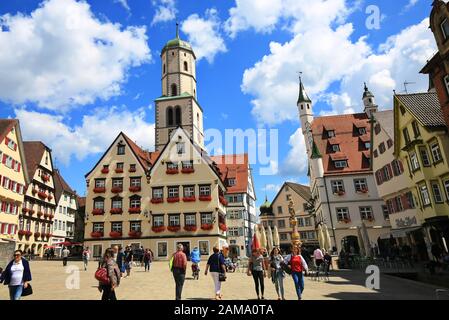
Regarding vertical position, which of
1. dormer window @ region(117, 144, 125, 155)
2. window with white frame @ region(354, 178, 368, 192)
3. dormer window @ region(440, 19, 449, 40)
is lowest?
window with white frame @ region(354, 178, 368, 192)

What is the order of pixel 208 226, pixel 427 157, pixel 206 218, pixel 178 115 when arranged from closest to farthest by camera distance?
pixel 427 157, pixel 208 226, pixel 206 218, pixel 178 115

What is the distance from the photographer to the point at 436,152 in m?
23.8

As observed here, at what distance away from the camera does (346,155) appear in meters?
43.7

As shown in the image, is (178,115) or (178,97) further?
(178,97)

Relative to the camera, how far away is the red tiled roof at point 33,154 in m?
46.0

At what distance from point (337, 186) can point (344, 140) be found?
7.40 m

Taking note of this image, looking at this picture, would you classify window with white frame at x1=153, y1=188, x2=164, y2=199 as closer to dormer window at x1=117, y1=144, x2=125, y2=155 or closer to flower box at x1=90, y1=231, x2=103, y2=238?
dormer window at x1=117, y1=144, x2=125, y2=155

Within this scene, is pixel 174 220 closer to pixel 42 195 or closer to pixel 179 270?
pixel 42 195

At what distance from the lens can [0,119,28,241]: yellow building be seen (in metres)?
37.4

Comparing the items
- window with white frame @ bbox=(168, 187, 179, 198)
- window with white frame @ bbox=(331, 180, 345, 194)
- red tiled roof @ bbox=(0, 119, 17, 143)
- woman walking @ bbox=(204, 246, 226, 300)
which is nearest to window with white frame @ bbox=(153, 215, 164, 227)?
window with white frame @ bbox=(168, 187, 179, 198)

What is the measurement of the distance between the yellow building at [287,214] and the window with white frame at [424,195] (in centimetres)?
3595

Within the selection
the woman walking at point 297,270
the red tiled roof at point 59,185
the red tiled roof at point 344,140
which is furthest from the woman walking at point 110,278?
Result: the red tiled roof at point 59,185

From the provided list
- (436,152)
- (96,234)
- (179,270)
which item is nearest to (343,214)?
(436,152)

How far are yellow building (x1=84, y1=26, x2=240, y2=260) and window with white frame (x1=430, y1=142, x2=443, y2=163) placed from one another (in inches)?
929
